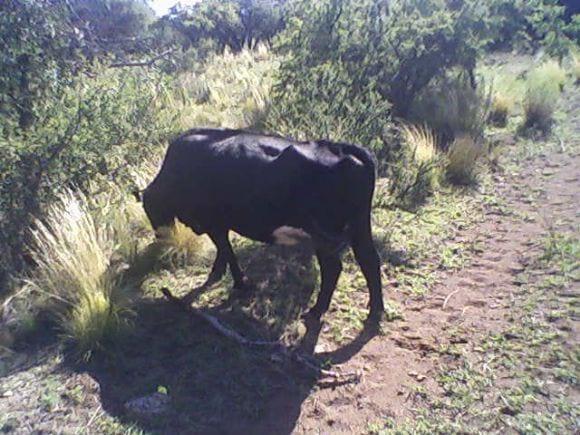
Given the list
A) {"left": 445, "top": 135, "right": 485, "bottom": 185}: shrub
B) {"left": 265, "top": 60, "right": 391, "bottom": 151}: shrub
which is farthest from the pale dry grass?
{"left": 445, "top": 135, "right": 485, "bottom": 185}: shrub

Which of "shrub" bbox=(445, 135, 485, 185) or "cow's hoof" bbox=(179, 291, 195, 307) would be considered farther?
"shrub" bbox=(445, 135, 485, 185)

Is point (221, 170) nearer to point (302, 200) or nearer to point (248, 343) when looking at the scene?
point (302, 200)

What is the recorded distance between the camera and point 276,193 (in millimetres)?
3912

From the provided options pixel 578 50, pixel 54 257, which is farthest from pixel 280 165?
pixel 578 50

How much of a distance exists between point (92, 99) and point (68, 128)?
47 cm

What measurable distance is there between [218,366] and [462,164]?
5063 millimetres

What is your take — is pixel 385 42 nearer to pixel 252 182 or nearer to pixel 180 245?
pixel 180 245

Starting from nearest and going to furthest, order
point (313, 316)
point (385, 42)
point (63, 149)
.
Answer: point (313, 316) → point (63, 149) → point (385, 42)

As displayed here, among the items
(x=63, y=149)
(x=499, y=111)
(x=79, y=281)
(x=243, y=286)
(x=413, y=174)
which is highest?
(x=63, y=149)

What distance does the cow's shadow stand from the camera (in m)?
3.35

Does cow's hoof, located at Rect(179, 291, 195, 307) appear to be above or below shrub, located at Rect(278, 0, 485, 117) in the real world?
below

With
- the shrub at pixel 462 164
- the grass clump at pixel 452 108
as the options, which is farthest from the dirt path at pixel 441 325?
the grass clump at pixel 452 108

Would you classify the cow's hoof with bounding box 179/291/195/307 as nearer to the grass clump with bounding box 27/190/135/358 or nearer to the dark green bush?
the grass clump with bounding box 27/190/135/358

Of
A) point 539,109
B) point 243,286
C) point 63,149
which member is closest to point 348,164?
point 243,286
